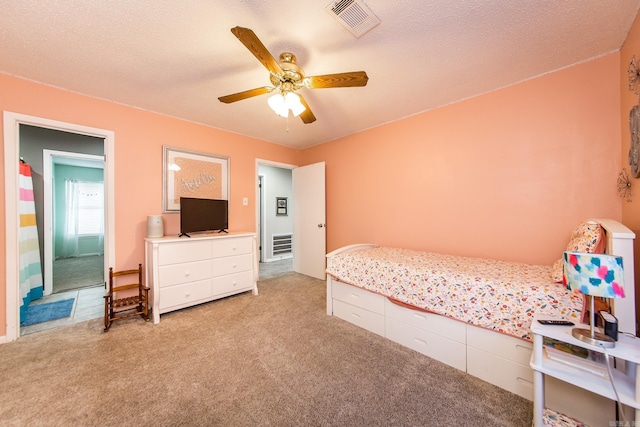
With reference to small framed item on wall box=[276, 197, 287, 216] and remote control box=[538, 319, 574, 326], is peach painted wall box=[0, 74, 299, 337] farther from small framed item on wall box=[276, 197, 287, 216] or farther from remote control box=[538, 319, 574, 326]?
remote control box=[538, 319, 574, 326]

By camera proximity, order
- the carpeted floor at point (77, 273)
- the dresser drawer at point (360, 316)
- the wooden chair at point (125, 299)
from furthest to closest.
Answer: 1. the carpeted floor at point (77, 273)
2. the wooden chair at point (125, 299)
3. the dresser drawer at point (360, 316)

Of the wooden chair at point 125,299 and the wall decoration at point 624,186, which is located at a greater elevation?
the wall decoration at point 624,186

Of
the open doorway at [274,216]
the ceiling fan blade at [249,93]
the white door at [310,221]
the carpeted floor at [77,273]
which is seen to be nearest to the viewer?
the ceiling fan blade at [249,93]

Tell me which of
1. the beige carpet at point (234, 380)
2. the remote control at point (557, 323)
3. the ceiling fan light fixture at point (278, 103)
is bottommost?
the beige carpet at point (234, 380)

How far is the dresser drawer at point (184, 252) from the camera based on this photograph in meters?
2.51

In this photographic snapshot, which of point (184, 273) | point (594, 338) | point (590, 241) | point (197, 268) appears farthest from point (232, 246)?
point (590, 241)

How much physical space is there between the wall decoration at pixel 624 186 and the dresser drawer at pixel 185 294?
395 centimetres

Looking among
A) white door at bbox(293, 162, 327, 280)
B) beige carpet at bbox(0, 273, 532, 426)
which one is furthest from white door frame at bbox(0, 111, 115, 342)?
white door at bbox(293, 162, 327, 280)

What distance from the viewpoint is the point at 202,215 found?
3.02 m

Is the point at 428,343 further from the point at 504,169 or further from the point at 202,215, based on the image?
the point at 202,215

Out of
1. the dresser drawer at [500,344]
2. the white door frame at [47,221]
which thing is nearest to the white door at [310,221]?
the dresser drawer at [500,344]

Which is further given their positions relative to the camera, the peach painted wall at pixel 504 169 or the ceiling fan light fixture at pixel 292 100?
the peach painted wall at pixel 504 169

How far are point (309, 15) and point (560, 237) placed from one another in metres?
2.68

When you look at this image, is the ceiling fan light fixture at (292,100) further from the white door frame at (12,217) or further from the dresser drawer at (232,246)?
the white door frame at (12,217)
